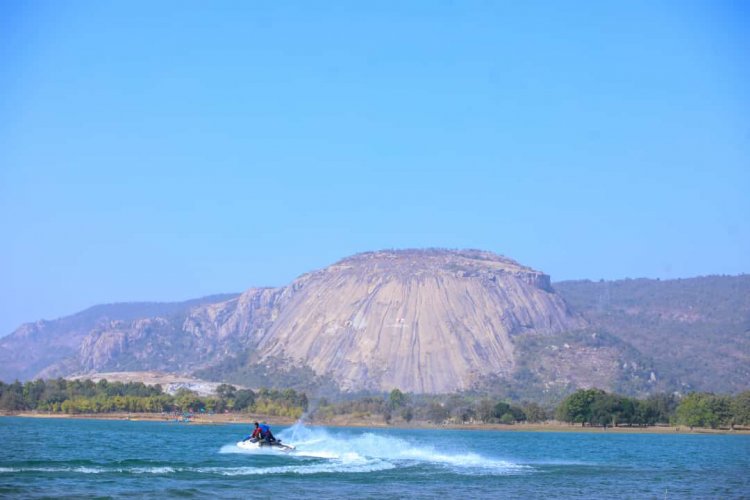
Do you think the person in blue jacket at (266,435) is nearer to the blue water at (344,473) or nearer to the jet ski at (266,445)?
the jet ski at (266,445)

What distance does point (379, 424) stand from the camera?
188625mm

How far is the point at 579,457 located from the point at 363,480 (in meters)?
36.3

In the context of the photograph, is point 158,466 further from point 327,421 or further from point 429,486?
point 327,421

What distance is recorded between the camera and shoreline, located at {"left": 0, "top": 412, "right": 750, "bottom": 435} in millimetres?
170500

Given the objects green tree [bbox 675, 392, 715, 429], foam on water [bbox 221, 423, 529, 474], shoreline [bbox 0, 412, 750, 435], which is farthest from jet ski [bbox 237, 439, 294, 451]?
green tree [bbox 675, 392, 715, 429]

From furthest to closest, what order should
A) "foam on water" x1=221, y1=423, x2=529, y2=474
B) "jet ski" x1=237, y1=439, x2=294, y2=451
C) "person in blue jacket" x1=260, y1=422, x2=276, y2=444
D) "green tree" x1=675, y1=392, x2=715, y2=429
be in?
"green tree" x1=675, y1=392, x2=715, y2=429, "person in blue jacket" x1=260, y1=422, x2=276, y2=444, "jet ski" x1=237, y1=439, x2=294, y2=451, "foam on water" x1=221, y1=423, x2=529, y2=474

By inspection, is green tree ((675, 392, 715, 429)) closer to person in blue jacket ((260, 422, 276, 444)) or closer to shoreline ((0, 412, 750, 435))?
shoreline ((0, 412, 750, 435))

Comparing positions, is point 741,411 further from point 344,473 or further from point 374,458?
point 344,473

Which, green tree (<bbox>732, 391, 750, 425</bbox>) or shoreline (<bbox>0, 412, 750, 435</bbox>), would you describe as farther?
shoreline (<bbox>0, 412, 750, 435</bbox>)

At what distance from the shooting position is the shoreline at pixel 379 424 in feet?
559

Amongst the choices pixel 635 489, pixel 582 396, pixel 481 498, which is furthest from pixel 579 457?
pixel 582 396

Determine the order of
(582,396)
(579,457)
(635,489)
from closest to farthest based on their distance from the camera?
1. (635,489)
2. (579,457)
3. (582,396)

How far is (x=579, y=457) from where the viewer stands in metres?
89.6

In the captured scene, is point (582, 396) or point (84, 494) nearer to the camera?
point (84, 494)
